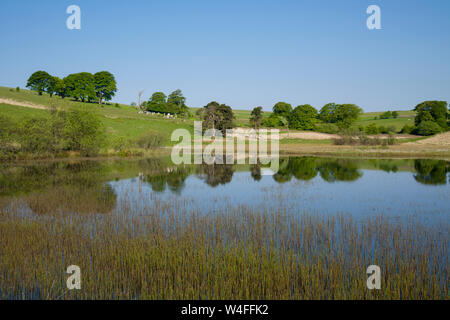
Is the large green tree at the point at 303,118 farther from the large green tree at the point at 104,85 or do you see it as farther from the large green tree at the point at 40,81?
the large green tree at the point at 40,81

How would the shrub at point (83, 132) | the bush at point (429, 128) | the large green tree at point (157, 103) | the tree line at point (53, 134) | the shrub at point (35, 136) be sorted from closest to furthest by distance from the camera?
1. the tree line at point (53, 134)
2. the shrub at point (35, 136)
3. the shrub at point (83, 132)
4. the bush at point (429, 128)
5. the large green tree at point (157, 103)

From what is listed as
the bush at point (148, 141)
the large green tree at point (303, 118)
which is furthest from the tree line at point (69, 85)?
the large green tree at point (303, 118)

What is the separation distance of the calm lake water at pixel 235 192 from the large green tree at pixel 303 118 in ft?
242

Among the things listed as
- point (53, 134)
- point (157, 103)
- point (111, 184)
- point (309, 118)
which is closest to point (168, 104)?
point (157, 103)

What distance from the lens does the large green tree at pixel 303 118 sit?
103 meters

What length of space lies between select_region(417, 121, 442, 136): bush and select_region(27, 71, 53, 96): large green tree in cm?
10758

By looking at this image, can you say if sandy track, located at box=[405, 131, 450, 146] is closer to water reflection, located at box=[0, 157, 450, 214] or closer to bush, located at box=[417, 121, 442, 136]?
bush, located at box=[417, 121, 442, 136]

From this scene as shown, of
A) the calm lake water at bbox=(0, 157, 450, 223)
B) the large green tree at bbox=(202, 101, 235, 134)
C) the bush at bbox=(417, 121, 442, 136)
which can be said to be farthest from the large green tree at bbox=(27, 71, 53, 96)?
the bush at bbox=(417, 121, 442, 136)

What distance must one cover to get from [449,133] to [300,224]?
70.4 meters

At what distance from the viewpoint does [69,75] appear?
105250 millimetres

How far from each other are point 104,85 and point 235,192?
4119 inches

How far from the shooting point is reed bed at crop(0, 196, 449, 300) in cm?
725

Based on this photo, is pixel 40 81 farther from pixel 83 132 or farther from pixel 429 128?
pixel 429 128
